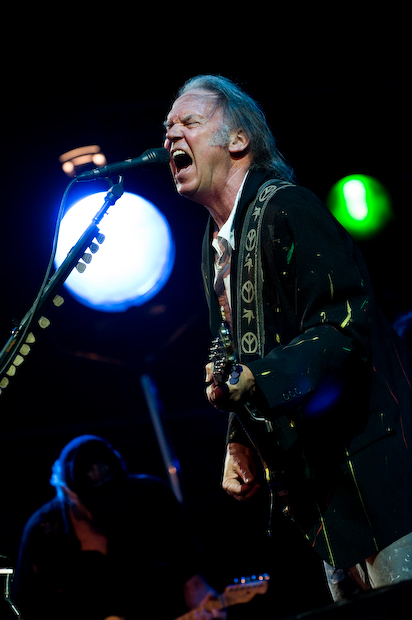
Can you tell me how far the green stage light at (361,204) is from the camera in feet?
18.5

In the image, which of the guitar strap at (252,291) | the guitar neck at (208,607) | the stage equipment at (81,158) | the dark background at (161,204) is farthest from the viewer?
the stage equipment at (81,158)

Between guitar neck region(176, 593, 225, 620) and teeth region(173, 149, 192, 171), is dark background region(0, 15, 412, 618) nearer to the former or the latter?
guitar neck region(176, 593, 225, 620)

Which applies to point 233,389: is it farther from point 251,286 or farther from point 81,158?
point 81,158

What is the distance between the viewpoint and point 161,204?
607 cm

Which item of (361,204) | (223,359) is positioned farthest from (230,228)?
(361,204)

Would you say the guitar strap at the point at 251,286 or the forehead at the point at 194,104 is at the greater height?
the forehead at the point at 194,104

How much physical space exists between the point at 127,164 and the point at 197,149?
1.01 ft

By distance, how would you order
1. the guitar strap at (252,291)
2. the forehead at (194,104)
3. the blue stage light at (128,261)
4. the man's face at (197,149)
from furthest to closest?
the blue stage light at (128,261), the forehead at (194,104), the man's face at (197,149), the guitar strap at (252,291)

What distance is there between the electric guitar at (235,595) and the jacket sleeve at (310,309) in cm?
303

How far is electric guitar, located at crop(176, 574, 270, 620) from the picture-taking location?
4.04m

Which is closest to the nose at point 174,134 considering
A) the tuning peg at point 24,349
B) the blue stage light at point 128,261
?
the tuning peg at point 24,349

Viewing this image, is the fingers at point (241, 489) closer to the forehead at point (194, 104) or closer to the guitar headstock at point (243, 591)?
the forehead at point (194, 104)

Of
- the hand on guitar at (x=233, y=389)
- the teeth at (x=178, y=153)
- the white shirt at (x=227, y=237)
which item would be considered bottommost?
the hand on guitar at (x=233, y=389)

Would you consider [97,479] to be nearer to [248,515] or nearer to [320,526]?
[248,515]
